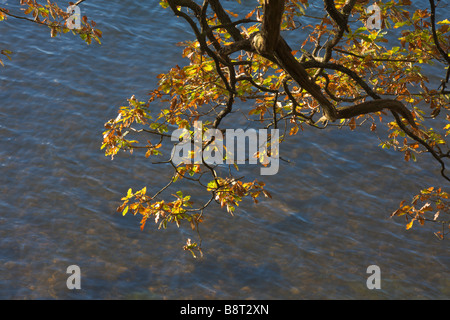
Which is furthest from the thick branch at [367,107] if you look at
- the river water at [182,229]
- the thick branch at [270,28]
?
the river water at [182,229]

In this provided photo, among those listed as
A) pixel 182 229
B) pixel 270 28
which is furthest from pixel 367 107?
pixel 182 229

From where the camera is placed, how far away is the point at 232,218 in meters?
7.87

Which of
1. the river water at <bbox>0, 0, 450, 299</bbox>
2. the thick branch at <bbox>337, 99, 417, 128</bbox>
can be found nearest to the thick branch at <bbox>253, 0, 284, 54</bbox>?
the thick branch at <bbox>337, 99, 417, 128</bbox>

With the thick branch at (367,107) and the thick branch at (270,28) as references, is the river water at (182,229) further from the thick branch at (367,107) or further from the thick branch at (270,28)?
the thick branch at (270,28)

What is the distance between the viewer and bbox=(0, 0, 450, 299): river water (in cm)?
689

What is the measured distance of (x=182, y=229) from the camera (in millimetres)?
7648

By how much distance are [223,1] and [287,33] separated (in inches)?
75.4

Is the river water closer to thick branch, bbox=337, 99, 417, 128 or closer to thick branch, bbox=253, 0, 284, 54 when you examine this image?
thick branch, bbox=337, 99, 417, 128

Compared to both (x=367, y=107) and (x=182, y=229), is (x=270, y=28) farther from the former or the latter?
(x=182, y=229)

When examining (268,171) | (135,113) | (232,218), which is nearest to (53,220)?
(232,218)

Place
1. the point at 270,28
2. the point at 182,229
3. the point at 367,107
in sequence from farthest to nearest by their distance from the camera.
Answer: the point at 182,229, the point at 367,107, the point at 270,28

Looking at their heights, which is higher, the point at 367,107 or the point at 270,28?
the point at 270,28

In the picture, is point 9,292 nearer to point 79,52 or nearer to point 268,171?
point 268,171

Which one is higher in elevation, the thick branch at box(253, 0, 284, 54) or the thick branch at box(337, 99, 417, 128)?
the thick branch at box(253, 0, 284, 54)
